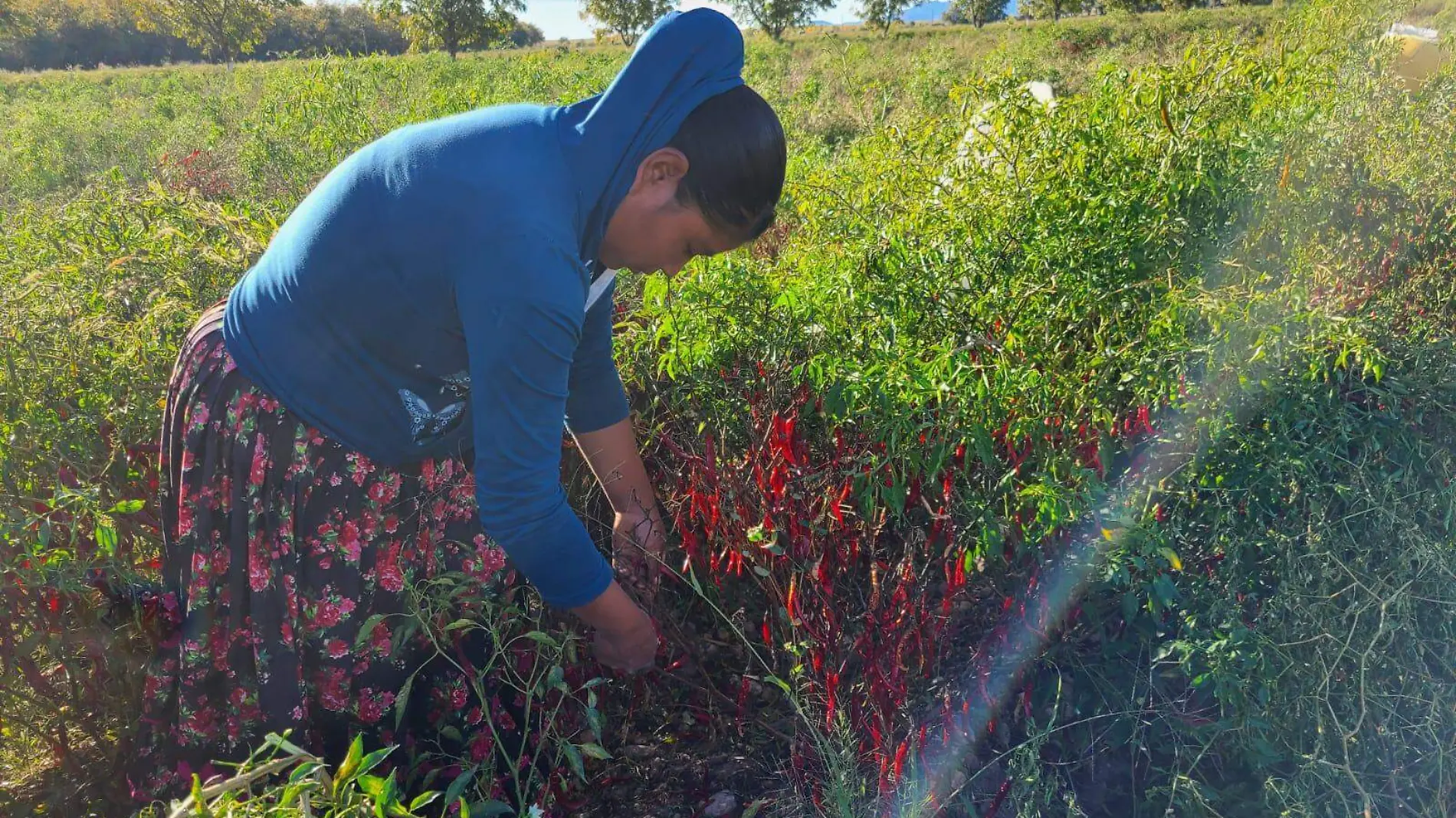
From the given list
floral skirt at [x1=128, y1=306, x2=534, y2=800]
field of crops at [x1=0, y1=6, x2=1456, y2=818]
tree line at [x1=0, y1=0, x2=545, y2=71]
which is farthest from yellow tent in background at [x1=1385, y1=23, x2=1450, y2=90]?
tree line at [x1=0, y1=0, x2=545, y2=71]

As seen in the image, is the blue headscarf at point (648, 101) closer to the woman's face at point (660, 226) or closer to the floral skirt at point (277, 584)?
the woman's face at point (660, 226)

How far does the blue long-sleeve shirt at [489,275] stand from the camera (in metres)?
1.17

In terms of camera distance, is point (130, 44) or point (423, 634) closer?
point (423, 634)

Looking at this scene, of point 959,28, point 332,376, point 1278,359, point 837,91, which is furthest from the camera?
point 959,28

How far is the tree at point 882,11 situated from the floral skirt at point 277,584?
38.1 meters

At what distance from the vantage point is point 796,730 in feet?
5.29

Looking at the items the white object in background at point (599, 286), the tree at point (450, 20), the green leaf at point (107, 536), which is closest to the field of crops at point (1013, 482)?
the green leaf at point (107, 536)

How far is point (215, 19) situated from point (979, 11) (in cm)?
3165

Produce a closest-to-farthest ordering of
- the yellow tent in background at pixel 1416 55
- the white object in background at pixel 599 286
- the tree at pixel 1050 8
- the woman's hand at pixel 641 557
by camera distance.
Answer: the white object in background at pixel 599 286 < the woman's hand at pixel 641 557 < the yellow tent in background at pixel 1416 55 < the tree at pixel 1050 8

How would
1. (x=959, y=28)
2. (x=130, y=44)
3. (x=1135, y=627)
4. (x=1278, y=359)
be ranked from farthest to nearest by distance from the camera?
1. (x=130, y=44)
2. (x=959, y=28)
3. (x=1135, y=627)
4. (x=1278, y=359)

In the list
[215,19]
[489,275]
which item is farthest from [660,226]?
[215,19]

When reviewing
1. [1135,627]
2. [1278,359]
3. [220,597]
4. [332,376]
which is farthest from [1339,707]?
[220,597]

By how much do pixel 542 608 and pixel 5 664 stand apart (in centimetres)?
98

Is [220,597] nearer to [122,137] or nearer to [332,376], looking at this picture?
[332,376]
